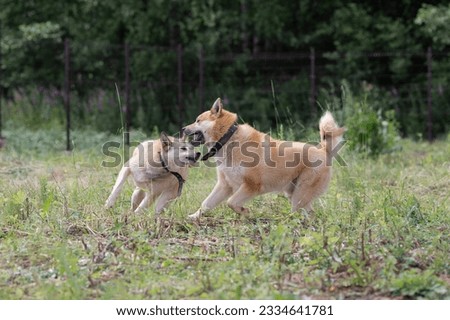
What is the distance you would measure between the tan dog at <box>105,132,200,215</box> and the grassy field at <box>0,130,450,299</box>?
7.0 inches

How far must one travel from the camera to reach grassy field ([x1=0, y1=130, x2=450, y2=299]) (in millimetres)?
5277

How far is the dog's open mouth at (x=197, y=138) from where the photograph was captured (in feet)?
25.6

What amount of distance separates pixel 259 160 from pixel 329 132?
76 centimetres

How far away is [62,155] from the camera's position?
12453 mm

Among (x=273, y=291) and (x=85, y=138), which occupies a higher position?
(x=273, y=291)

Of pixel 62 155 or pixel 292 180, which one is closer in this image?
pixel 292 180

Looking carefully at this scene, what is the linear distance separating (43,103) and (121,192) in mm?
10150

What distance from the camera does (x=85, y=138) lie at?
1477cm

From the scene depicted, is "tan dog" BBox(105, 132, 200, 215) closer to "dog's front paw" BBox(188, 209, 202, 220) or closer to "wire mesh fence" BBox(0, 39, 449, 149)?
"dog's front paw" BBox(188, 209, 202, 220)

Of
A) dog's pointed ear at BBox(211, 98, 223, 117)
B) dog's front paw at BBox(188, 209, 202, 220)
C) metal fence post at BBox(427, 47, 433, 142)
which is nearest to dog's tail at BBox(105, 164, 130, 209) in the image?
dog's front paw at BBox(188, 209, 202, 220)

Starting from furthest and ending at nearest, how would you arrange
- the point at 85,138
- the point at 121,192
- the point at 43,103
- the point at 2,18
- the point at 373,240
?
the point at 2,18 < the point at 43,103 < the point at 85,138 < the point at 121,192 < the point at 373,240

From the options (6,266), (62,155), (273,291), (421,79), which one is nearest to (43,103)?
(62,155)

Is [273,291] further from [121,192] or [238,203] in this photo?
[121,192]

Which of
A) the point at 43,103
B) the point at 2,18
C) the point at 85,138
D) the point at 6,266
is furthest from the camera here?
the point at 2,18
